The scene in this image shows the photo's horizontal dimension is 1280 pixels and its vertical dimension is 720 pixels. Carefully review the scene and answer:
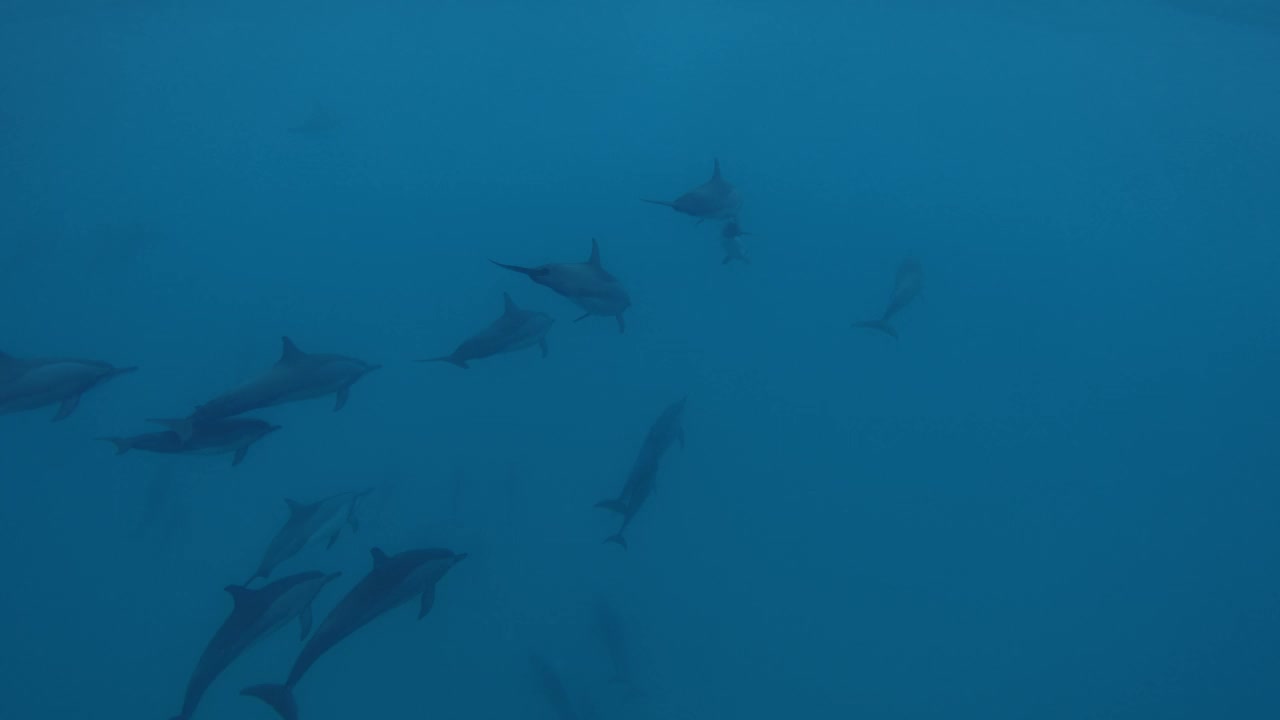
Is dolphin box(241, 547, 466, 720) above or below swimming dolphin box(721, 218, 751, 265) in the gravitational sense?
below

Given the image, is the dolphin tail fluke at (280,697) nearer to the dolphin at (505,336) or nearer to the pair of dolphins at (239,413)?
the pair of dolphins at (239,413)

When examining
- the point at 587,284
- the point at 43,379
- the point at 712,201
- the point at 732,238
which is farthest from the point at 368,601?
the point at 732,238

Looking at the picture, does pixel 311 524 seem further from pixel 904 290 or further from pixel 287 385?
pixel 904 290

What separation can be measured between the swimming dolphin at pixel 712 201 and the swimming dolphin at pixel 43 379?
4753mm

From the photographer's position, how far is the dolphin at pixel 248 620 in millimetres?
4395

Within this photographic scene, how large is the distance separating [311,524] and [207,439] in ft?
3.37

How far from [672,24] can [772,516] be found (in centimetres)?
4057

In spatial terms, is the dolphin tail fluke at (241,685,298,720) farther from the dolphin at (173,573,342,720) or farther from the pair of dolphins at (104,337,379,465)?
the pair of dolphins at (104,337,379,465)

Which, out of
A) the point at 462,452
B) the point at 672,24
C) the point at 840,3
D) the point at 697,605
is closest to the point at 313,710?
the point at 462,452

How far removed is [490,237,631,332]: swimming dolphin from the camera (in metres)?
4.93

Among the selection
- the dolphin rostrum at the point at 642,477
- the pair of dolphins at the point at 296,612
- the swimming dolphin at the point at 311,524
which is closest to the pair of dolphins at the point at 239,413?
the swimming dolphin at the point at 311,524

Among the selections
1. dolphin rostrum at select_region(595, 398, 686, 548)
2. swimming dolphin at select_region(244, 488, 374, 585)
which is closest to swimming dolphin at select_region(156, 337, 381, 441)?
swimming dolphin at select_region(244, 488, 374, 585)

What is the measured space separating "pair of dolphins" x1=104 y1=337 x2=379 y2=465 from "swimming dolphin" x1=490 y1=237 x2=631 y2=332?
5.95 ft

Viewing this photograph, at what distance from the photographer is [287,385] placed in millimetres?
5113
